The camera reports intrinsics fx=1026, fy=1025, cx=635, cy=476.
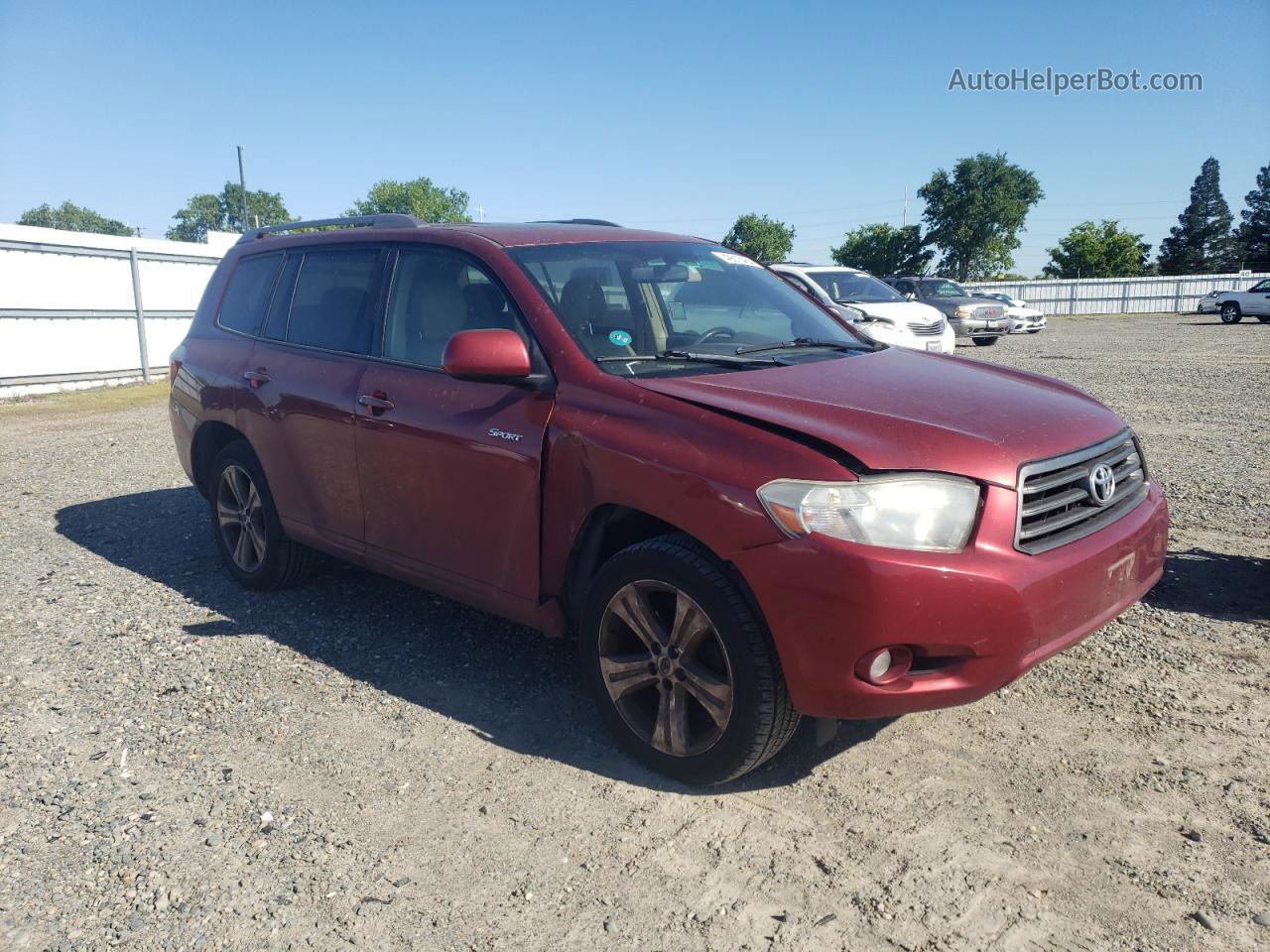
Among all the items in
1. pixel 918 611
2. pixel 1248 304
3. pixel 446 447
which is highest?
pixel 1248 304

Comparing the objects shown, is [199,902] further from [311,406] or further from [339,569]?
[339,569]

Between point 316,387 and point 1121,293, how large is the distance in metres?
51.0

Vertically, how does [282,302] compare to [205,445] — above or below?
above

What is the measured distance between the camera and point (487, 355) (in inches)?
147

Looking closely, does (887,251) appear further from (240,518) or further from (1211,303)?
(240,518)

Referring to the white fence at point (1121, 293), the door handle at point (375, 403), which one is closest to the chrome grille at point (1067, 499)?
the door handle at point (375, 403)

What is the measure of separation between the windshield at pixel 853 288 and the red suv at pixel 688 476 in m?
11.0

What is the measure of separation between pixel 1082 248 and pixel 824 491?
285ft

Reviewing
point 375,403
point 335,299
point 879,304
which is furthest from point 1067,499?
point 879,304

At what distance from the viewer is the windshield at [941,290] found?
27.2 metres

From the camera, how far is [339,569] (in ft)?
19.9

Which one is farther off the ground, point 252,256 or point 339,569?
point 252,256

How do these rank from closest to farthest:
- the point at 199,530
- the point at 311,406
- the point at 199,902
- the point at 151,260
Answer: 1. the point at 199,902
2. the point at 311,406
3. the point at 199,530
4. the point at 151,260

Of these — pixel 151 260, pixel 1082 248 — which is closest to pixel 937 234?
pixel 1082 248
